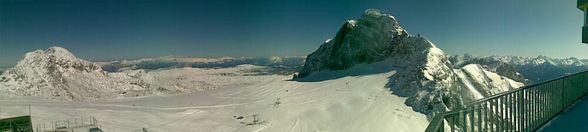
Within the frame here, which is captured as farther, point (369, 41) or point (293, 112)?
point (369, 41)

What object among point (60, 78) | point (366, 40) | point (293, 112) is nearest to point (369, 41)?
point (366, 40)

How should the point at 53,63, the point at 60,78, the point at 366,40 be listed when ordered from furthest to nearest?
the point at 53,63 → the point at 60,78 → the point at 366,40

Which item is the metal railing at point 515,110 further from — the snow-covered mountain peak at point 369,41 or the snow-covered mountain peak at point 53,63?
the snow-covered mountain peak at point 53,63

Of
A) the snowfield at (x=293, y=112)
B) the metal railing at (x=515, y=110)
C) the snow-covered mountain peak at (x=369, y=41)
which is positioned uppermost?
the snow-covered mountain peak at (x=369, y=41)

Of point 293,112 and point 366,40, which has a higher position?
point 366,40

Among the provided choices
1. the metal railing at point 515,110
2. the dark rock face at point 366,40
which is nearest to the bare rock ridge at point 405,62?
the dark rock face at point 366,40

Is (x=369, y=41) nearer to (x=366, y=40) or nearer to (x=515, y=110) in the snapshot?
(x=366, y=40)

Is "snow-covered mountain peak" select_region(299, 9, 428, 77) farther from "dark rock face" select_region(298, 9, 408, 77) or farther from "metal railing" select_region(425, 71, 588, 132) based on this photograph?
"metal railing" select_region(425, 71, 588, 132)

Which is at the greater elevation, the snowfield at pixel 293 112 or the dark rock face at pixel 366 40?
the dark rock face at pixel 366 40
